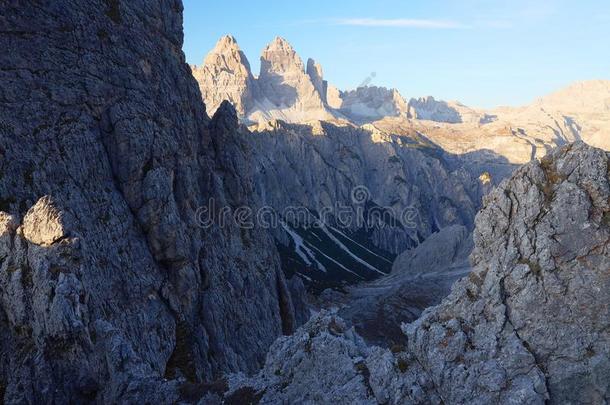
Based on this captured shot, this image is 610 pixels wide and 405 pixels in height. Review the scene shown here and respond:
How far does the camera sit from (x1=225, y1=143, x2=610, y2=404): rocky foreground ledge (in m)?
25.0

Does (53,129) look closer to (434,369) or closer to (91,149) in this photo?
(91,149)

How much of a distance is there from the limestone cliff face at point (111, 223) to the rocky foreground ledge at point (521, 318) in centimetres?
1302

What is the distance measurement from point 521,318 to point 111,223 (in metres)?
40.3

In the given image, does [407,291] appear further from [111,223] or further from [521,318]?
[521,318]

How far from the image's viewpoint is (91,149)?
53.9 meters

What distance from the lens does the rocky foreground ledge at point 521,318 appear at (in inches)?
986

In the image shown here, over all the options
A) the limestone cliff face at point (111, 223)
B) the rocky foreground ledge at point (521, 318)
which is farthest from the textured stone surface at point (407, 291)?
the rocky foreground ledge at point (521, 318)

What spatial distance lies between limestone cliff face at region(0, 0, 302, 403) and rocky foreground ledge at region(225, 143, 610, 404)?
13024 mm

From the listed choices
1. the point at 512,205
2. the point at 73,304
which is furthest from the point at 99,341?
the point at 512,205

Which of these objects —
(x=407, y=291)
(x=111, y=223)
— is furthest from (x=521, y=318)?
(x=407, y=291)

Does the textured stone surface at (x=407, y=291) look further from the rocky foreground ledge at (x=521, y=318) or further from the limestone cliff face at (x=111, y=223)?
the rocky foreground ledge at (x=521, y=318)

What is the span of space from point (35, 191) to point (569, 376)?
44286 mm

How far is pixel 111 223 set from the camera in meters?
52.3

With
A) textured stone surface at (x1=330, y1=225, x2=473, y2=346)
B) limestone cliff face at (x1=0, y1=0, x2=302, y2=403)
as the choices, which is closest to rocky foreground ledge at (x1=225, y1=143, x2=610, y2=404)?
limestone cliff face at (x1=0, y1=0, x2=302, y2=403)
